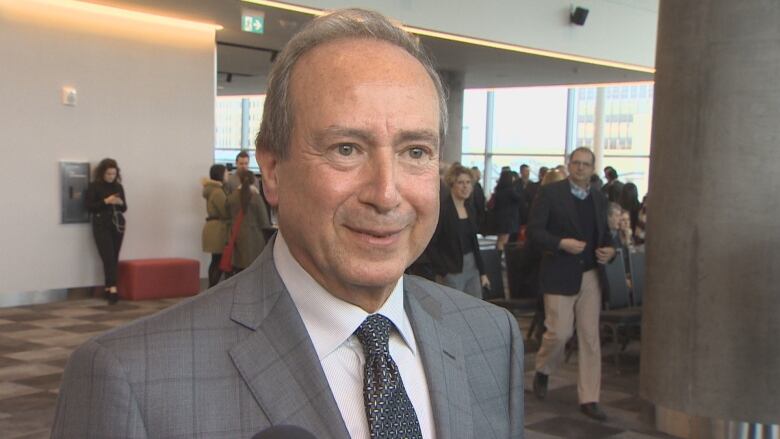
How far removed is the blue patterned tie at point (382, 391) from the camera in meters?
1.22

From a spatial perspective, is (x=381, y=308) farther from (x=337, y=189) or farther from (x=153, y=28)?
(x=153, y=28)

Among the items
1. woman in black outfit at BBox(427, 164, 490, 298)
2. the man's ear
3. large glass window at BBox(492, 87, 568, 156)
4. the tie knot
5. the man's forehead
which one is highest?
large glass window at BBox(492, 87, 568, 156)

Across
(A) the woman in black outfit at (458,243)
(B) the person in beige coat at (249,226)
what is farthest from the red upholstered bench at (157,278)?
(A) the woman in black outfit at (458,243)

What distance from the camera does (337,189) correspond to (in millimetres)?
1172

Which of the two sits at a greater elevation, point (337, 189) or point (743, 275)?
point (337, 189)

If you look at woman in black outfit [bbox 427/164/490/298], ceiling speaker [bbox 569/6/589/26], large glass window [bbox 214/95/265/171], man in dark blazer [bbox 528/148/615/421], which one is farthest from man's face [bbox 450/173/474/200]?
large glass window [bbox 214/95/265/171]

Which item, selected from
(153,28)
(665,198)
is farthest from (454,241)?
(153,28)

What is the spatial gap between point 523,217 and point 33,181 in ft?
26.6

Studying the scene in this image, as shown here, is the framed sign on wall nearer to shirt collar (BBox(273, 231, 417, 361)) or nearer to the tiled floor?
the tiled floor

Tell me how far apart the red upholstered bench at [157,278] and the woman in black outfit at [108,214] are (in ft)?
0.71

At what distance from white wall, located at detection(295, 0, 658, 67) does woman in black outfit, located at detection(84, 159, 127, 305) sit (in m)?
3.20

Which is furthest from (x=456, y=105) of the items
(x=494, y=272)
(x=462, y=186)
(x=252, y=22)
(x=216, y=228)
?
(x=462, y=186)

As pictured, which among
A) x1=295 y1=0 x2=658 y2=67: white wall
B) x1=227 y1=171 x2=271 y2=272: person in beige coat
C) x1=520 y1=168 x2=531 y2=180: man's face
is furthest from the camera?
x1=520 y1=168 x2=531 y2=180: man's face

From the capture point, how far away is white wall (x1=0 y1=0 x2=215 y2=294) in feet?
32.6
